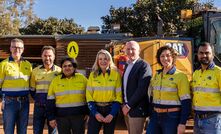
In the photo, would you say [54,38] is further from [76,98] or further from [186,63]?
[76,98]

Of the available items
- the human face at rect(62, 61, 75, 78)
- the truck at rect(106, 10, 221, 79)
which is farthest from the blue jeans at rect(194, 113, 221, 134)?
the truck at rect(106, 10, 221, 79)

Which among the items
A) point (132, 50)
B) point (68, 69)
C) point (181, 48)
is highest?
point (181, 48)

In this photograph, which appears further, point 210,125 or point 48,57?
point 48,57

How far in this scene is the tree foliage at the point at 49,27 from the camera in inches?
1414

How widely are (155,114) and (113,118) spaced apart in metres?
0.63

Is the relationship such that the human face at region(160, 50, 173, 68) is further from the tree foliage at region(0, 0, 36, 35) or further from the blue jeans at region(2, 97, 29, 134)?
the tree foliage at region(0, 0, 36, 35)

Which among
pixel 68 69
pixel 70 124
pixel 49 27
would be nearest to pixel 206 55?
pixel 68 69

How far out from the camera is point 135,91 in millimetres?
5641

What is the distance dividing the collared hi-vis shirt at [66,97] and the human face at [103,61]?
400 mm

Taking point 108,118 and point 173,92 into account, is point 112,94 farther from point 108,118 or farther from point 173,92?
point 173,92

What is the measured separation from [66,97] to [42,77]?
85 centimetres

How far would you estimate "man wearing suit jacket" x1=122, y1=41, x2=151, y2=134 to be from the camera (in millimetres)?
5625

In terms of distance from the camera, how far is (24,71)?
6543 millimetres

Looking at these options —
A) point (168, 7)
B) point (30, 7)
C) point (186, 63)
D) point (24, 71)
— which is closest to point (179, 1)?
point (168, 7)
